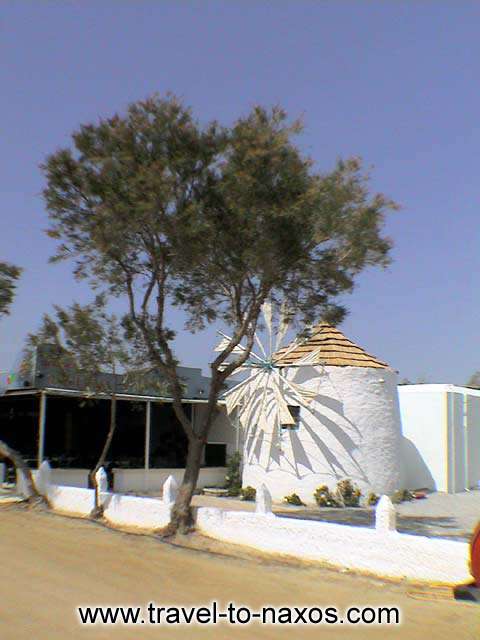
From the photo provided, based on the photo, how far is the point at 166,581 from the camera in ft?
31.7

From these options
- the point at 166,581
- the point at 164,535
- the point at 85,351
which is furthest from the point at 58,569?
the point at 85,351

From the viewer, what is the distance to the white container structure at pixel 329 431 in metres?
18.5

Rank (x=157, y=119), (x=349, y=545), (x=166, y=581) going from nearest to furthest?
(x=166, y=581) → (x=349, y=545) → (x=157, y=119)

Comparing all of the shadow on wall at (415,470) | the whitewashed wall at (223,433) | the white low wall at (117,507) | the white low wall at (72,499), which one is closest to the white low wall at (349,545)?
the white low wall at (117,507)

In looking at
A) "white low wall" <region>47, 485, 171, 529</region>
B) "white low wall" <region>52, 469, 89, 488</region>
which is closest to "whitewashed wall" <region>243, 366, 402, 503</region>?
"white low wall" <region>52, 469, 89, 488</region>

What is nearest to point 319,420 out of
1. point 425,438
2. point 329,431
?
point 329,431

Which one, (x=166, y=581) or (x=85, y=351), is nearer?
(x=166, y=581)

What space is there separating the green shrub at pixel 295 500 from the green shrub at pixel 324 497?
0.42 metres

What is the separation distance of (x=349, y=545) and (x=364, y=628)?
8.43 ft

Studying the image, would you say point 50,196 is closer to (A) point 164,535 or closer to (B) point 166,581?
(A) point 164,535

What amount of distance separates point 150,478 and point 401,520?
932cm

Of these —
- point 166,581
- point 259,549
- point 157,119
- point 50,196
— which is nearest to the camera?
point 166,581

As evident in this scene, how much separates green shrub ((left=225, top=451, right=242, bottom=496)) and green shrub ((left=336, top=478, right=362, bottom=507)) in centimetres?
391

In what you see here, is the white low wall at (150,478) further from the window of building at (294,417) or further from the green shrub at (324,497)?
the green shrub at (324,497)
